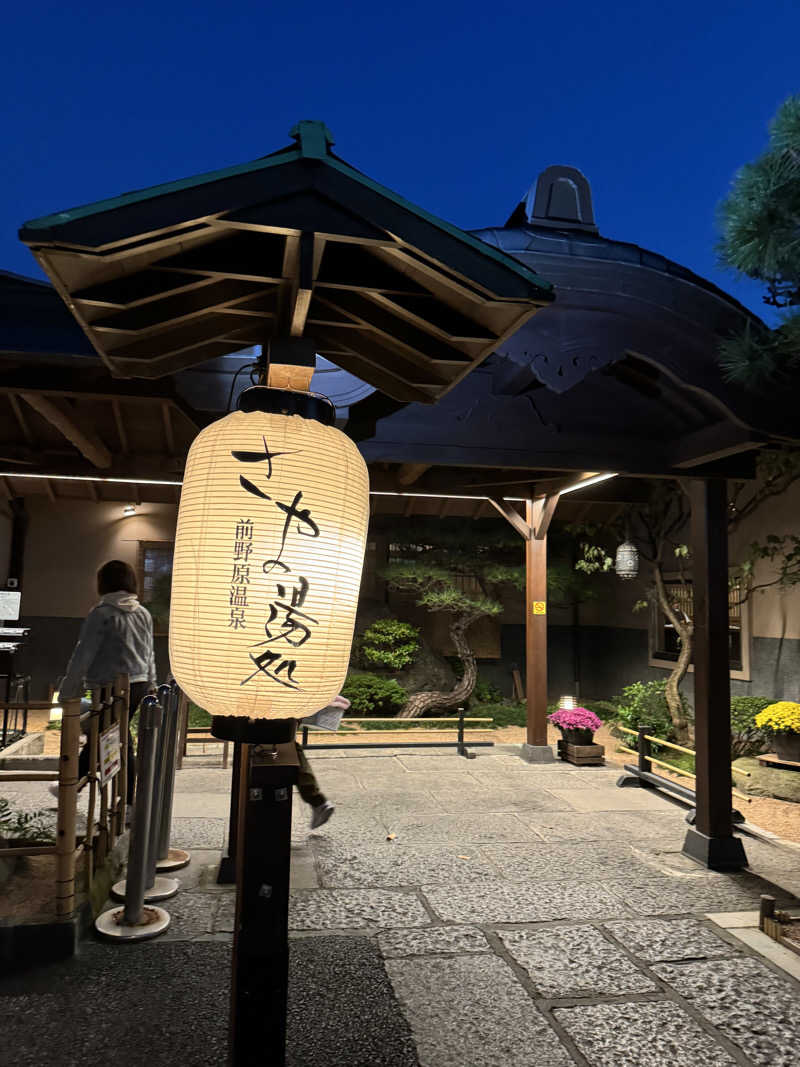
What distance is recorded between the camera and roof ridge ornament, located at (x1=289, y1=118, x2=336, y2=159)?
2.18 meters

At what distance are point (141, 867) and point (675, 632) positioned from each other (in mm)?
10051

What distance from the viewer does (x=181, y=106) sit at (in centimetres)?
11412

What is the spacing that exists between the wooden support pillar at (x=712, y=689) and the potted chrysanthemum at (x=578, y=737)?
3.25m

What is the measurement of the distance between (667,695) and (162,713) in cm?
790

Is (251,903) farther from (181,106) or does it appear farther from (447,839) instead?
(181,106)

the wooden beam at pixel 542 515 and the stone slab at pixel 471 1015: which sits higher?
the wooden beam at pixel 542 515

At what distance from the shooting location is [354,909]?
13.2 ft

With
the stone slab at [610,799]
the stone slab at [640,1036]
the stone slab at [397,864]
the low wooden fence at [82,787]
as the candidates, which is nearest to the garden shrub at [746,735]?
the stone slab at [610,799]

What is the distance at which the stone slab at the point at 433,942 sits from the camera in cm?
353

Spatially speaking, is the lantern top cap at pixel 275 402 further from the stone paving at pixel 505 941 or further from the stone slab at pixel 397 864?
the stone slab at pixel 397 864

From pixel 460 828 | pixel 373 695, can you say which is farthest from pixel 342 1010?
pixel 373 695

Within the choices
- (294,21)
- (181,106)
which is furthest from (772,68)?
(181,106)

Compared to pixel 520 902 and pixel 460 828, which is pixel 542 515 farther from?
pixel 520 902

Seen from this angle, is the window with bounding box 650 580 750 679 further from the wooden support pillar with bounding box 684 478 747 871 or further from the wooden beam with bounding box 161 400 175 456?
the wooden beam with bounding box 161 400 175 456
